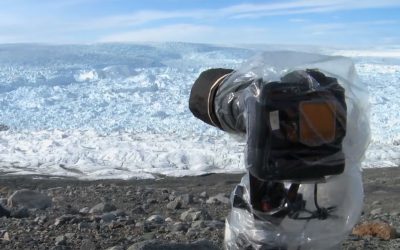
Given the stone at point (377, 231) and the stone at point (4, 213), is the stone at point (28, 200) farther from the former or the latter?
the stone at point (377, 231)

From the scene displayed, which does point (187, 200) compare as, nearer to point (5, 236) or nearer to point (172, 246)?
point (5, 236)

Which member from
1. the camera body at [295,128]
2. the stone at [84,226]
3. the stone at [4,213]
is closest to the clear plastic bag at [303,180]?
the camera body at [295,128]

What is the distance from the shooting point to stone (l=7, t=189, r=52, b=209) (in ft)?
20.9

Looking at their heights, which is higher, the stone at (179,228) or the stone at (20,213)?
the stone at (179,228)

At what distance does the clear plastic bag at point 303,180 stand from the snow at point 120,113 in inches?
406

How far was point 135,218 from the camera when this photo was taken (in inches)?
217

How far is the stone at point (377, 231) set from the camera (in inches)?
174

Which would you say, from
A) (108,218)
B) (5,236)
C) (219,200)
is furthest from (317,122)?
(219,200)

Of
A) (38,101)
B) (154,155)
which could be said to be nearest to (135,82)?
(38,101)

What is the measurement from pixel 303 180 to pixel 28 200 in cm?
546

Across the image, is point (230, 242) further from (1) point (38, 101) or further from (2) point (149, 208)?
(1) point (38, 101)

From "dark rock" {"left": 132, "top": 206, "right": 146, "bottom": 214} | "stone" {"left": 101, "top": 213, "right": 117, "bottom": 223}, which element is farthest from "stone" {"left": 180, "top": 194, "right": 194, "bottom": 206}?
"stone" {"left": 101, "top": 213, "right": 117, "bottom": 223}

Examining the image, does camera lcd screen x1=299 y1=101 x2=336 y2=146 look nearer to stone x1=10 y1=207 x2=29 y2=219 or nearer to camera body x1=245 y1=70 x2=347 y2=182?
camera body x1=245 y1=70 x2=347 y2=182

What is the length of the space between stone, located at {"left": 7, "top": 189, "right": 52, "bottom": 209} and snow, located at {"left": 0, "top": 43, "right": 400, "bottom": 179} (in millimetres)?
5039
